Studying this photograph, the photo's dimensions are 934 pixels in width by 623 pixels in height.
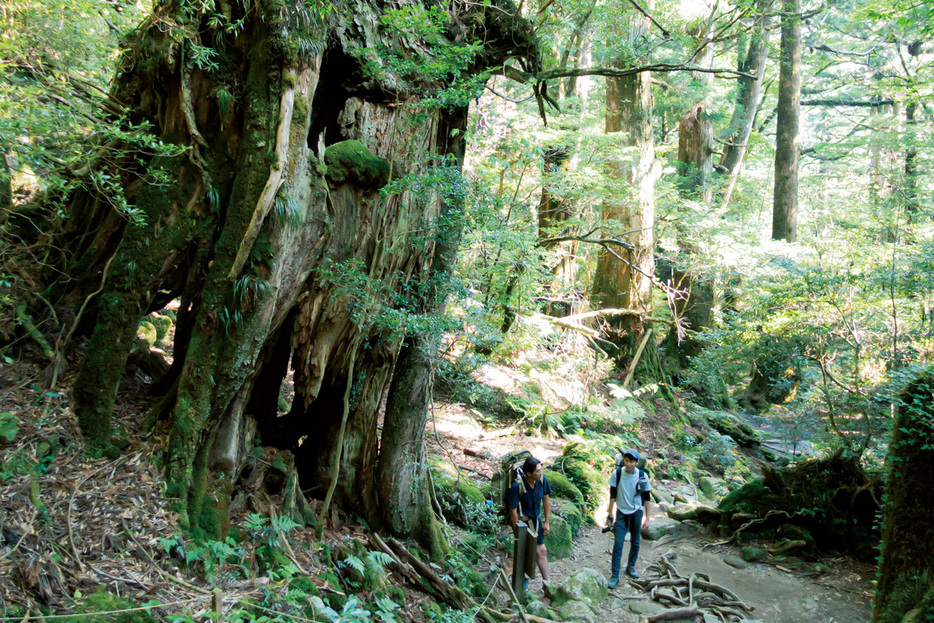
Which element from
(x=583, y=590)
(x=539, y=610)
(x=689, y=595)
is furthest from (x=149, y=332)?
(x=689, y=595)

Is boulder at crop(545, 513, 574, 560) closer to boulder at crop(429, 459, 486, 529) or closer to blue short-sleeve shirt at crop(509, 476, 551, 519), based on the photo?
boulder at crop(429, 459, 486, 529)

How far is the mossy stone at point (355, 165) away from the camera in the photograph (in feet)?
16.2

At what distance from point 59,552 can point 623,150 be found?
11.7 m

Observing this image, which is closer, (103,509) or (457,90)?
(103,509)

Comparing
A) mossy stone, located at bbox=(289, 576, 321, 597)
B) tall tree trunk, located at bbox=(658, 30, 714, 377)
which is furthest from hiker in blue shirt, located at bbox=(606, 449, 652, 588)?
tall tree trunk, located at bbox=(658, 30, 714, 377)

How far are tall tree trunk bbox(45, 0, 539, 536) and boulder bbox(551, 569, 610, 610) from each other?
3126mm

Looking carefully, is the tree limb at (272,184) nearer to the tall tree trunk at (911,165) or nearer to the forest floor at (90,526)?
the forest floor at (90,526)

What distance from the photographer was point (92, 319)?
488 cm

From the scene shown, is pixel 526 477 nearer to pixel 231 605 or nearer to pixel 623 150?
pixel 231 605

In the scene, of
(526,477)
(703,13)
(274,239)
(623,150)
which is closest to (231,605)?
(274,239)

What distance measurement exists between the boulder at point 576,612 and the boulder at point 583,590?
9cm

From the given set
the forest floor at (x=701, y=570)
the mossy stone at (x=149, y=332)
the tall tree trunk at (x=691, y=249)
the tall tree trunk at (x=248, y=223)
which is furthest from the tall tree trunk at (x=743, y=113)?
the mossy stone at (x=149, y=332)

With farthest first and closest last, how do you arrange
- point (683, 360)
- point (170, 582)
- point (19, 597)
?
point (683, 360) < point (170, 582) < point (19, 597)

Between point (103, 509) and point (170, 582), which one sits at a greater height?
point (103, 509)
